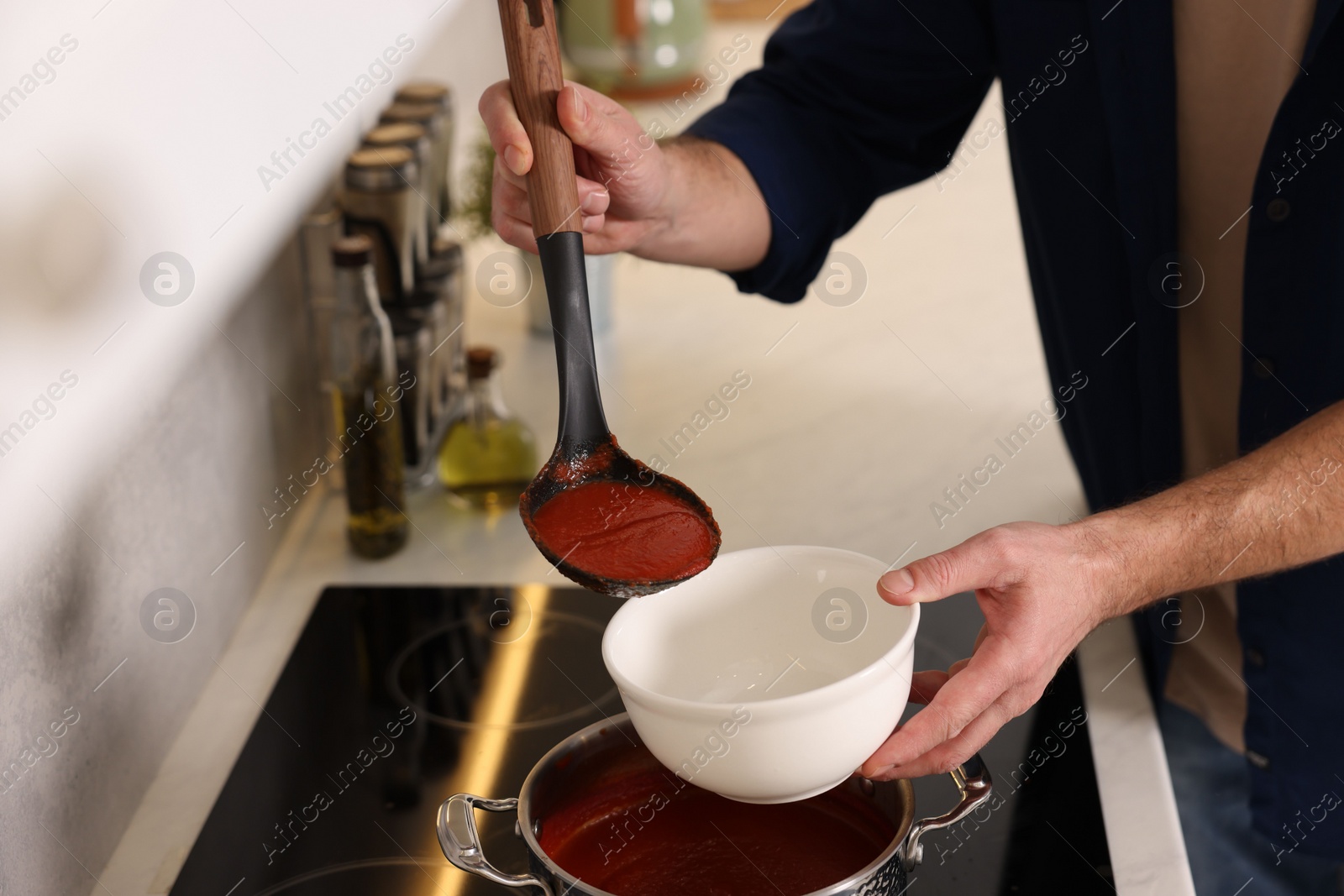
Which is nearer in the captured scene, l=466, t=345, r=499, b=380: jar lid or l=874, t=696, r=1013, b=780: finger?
l=874, t=696, r=1013, b=780: finger

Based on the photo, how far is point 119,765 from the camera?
0.88 m

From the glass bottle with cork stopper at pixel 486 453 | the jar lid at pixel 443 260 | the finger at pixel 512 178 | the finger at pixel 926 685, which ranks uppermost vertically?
the finger at pixel 512 178

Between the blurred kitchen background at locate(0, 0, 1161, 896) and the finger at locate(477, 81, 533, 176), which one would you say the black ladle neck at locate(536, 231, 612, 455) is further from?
the blurred kitchen background at locate(0, 0, 1161, 896)

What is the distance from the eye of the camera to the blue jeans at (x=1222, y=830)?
101 cm

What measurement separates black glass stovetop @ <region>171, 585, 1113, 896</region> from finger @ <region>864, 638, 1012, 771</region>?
0.41 ft

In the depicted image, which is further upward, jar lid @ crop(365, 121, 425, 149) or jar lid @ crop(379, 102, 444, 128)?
jar lid @ crop(379, 102, 444, 128)

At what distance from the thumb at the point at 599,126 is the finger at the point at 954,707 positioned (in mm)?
431

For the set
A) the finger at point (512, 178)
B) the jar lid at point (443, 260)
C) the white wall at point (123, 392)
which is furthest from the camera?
the jar lid at point (443, 260)

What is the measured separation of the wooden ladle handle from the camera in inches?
32.4

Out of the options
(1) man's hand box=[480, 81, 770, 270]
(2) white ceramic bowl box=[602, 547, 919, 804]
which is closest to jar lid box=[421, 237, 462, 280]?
(1) man's hand box=[480, 81, 770, 270]

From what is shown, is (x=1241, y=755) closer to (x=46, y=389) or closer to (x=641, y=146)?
(x=641, y=146)

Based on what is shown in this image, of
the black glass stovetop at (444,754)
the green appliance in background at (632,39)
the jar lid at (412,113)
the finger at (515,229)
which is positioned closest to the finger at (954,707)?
the black glass stovetop at (444,754)

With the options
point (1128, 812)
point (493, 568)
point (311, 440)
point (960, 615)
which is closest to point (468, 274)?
point (311, 440)

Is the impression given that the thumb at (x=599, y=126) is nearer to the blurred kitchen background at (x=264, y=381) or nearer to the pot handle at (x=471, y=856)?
the blurred kitchen background at (x=264, y=381)
